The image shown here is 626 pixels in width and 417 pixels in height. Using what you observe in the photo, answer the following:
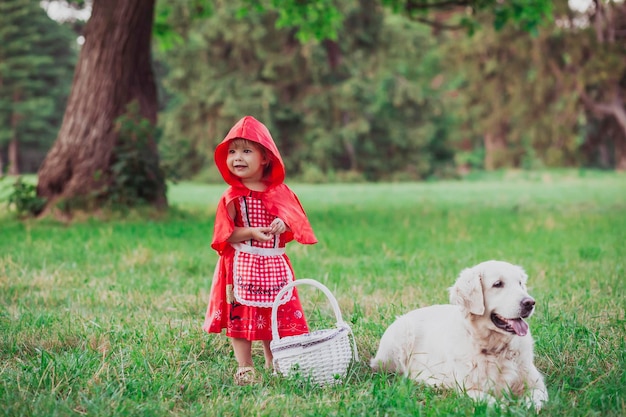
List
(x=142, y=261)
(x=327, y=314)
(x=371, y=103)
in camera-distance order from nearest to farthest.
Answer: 1. (x=327, y=314)
2. (x=142, y=261)
3. (x=371, y=103)

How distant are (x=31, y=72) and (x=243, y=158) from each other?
4107cm

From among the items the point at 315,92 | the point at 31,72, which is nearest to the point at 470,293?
the point at 315,92

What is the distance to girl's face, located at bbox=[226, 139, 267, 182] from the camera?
381 cm

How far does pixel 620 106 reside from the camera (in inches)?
1163

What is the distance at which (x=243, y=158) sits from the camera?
3.80 metres

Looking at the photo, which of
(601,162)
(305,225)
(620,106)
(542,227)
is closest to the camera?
(305,225)

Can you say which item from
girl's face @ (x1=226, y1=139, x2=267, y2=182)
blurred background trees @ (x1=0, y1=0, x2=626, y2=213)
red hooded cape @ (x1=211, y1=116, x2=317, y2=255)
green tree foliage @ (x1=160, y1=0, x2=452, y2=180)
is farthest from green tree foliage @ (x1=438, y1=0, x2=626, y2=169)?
girl's face @ (x1=226, y1=139, x2=267, y2=182)

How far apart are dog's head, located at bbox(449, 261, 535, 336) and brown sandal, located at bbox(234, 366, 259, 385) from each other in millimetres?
1107

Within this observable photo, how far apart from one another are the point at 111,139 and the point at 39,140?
35.7 metres

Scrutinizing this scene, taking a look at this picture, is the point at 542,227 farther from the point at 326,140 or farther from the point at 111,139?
the point at 326,140

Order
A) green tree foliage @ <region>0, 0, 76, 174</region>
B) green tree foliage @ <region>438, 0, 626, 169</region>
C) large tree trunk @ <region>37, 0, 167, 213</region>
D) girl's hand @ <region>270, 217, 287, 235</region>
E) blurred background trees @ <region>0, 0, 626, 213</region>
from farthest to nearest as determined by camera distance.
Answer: green tree foliage @ <region>0, 0, 76, 174</region> → blurred background trees @ <region>0, 0, 626, 213</region> → green tree foliage @ <region>438, 0, 626, 169</region> → large tree trunk @ <region>37, 0, 167, 213</region> → girl's hand @ <region>270, 217, 287, 235</region>

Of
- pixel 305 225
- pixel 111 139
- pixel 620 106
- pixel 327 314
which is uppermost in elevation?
pixel 620 106

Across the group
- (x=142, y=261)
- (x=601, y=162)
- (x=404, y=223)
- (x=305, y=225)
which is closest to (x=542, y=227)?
(x=404, y=223)

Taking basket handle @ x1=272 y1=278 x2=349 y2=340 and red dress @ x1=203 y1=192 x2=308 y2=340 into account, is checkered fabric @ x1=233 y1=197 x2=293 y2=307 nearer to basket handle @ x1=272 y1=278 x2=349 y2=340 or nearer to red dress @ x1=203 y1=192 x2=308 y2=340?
red dress @ x1=203 y1=192 x2=308 y2=340
